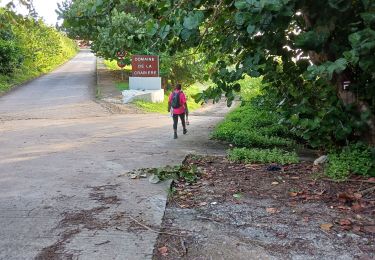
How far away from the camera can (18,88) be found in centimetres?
2505

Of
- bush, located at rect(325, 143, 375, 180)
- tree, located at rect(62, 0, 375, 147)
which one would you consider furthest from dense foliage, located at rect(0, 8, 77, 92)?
bush, located at rect(325, 143, 375, 180)

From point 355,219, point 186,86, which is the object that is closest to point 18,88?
point 186,86

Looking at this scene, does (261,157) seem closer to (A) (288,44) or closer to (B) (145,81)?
(A) (288,44)

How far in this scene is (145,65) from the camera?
19.7m

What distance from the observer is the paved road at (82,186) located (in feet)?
13.5

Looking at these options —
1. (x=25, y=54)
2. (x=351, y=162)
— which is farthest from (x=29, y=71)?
(x=351, y=162)

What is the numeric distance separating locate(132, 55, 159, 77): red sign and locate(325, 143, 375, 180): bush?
13983mm

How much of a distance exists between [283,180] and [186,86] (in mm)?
19980

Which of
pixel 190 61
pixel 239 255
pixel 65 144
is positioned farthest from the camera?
pixel 190 61

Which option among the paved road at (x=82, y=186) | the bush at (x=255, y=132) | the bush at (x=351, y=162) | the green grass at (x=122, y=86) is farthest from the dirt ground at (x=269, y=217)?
the green grass at (x=122, y=86)

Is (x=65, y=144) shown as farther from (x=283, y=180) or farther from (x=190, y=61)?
(x=190, y=61)

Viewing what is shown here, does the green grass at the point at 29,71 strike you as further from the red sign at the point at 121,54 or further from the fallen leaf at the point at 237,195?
the fallen leaf at the point at 237,195

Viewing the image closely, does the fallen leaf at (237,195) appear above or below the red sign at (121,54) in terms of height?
below

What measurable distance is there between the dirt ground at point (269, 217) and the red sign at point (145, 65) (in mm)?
13622
